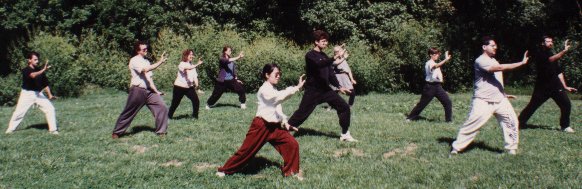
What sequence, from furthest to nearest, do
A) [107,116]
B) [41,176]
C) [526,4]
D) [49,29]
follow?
[49,29]
[526,4]
[107,116]
[41,176]

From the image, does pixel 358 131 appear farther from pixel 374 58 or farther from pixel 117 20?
pixel 117 20

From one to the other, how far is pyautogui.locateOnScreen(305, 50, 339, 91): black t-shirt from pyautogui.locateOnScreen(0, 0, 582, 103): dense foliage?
38.3ft

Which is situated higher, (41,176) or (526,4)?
(41,176)

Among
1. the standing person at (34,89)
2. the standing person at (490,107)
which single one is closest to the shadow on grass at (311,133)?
the standing person at (490,107)

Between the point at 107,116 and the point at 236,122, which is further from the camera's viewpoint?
the point at 107,116

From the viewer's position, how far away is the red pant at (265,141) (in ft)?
20.3

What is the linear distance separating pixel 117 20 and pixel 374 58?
19.1 m

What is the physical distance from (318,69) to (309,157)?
1603 mm

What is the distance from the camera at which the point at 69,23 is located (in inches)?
1251

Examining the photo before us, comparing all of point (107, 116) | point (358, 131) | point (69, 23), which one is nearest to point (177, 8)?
point (69, 23)

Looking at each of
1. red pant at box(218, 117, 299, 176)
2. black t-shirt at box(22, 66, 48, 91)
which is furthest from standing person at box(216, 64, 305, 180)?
black t-shirt at box(22, 66, 48, 91)

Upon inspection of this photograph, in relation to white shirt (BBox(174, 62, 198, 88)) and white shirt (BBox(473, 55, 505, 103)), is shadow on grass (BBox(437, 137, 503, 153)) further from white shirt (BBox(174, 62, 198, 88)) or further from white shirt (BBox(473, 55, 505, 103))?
white shirt (BBox(174, 62, 198, 88))

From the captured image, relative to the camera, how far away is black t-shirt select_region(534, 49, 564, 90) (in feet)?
30.4

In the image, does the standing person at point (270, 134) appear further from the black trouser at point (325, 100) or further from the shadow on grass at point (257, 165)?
the black trouser at point (325, 100)
